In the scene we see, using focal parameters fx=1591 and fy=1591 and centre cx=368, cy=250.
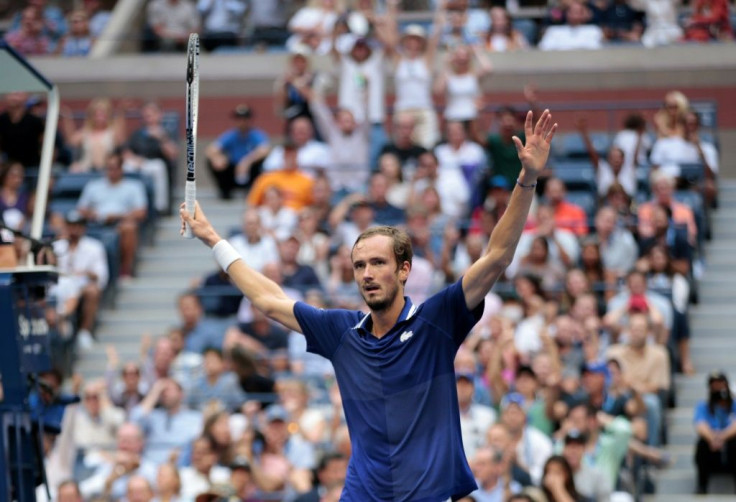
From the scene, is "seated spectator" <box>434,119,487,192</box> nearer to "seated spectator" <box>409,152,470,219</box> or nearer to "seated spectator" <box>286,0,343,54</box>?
"seated spectator" <box>409,152,470,219</box>

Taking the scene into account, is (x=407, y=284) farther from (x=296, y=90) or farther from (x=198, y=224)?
(x=198, y=224)

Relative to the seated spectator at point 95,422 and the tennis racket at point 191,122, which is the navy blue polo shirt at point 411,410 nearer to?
the tennis racket at point 191,122

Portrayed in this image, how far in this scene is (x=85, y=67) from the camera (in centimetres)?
2038

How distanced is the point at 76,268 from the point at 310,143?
2.88m

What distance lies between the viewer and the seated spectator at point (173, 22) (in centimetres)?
2062

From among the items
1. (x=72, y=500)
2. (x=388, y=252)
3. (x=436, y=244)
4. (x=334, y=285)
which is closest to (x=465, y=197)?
(x=436, y=244)

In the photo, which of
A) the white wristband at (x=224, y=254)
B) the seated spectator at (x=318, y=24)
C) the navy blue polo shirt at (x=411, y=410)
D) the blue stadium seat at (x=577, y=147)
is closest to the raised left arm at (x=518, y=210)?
the navy blue polo shirt at (x=411, y=410)

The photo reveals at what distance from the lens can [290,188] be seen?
52.7 ft

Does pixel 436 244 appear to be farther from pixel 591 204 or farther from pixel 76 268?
pixel 76 268

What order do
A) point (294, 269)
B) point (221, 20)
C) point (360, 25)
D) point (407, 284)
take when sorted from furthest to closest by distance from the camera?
point (221, 20) < point (360, 25) < point (294, 269) < point (407, 284)

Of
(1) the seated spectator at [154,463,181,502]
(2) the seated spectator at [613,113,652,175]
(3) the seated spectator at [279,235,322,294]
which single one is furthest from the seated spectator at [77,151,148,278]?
(2) the seated spectator at [613,113,652,175]

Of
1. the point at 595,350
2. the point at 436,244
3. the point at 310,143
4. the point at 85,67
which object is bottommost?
the point at 595,350

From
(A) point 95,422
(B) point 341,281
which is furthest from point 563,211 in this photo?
(A) point 95,422

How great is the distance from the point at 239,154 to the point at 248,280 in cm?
1055
